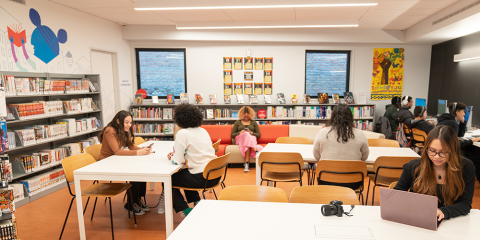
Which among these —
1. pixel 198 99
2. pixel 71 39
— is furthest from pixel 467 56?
pixel 71 39

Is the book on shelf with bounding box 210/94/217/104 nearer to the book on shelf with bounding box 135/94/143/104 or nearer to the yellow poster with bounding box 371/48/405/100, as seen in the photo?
the book on shelf with bounding box 135/94/143/104

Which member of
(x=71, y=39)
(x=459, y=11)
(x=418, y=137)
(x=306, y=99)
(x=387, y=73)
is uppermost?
(x=459, y=11)

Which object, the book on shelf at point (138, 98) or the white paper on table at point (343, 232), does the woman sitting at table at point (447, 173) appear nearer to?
the white paper on table at point (343, 232)

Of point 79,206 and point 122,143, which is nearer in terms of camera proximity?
point 79,206

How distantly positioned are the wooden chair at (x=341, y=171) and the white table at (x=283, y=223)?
961 mm

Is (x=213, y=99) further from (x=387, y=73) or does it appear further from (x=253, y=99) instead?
(x=387, y=73)

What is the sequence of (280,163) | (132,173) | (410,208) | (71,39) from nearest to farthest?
(410,208), (132,173), (280,163), (71,39)

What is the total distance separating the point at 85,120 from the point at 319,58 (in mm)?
5580

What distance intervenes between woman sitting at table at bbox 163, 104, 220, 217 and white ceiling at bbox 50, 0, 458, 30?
287 centimetres

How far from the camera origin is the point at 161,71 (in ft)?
23.9

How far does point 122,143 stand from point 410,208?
304cm

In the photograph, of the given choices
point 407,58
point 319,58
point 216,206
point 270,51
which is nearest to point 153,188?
point 216,206

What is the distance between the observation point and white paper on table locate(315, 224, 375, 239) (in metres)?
1.48

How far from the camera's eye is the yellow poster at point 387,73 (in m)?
7.16
